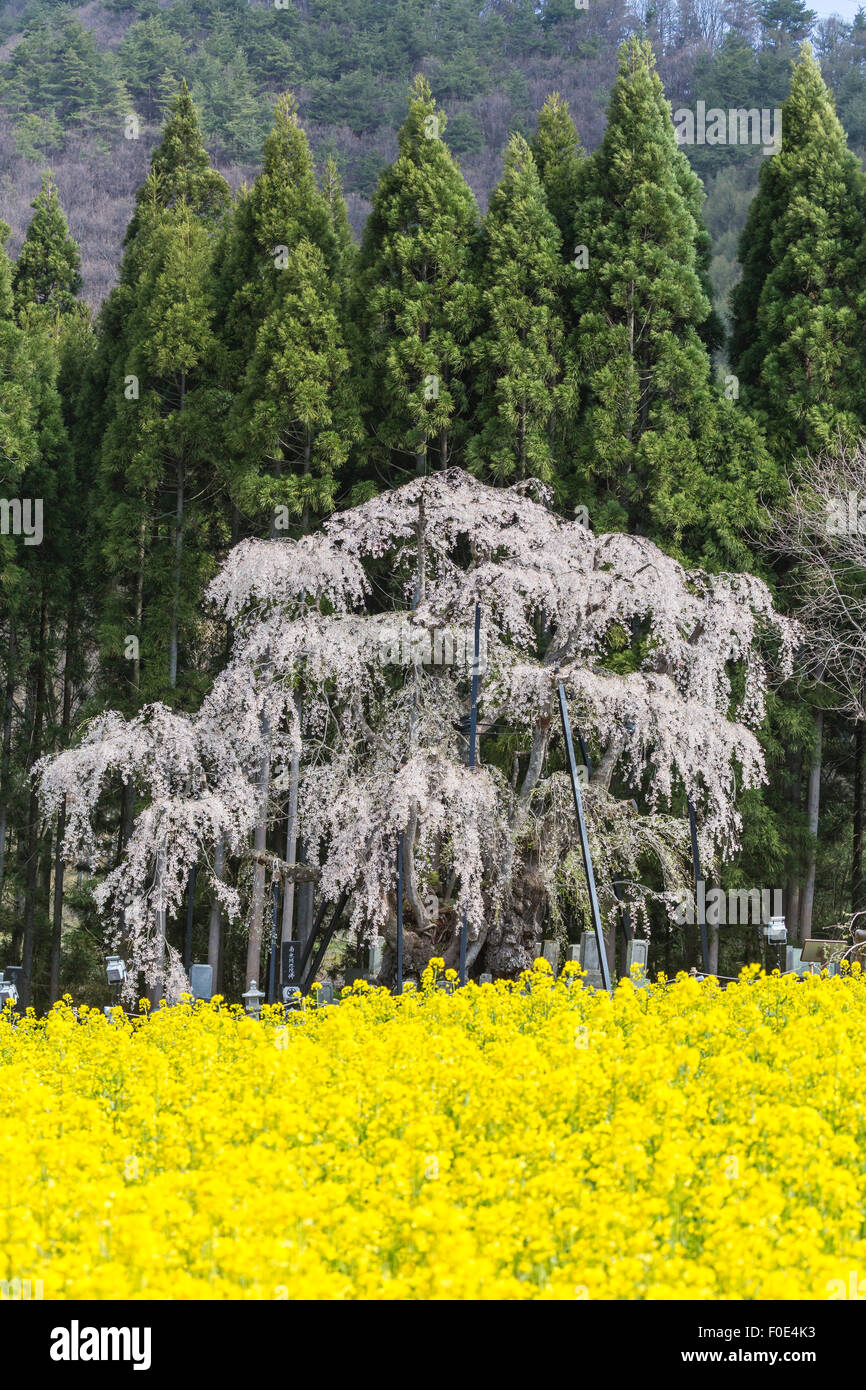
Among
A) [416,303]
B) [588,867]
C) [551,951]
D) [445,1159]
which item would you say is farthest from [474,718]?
[416,303]

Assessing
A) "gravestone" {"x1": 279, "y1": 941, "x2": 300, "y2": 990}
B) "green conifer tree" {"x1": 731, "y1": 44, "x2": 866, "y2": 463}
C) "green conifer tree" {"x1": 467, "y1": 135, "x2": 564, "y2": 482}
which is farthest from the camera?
"green conifer tree" {"x1": 731, "y1": 44, "x2": 866, "y2": 463}

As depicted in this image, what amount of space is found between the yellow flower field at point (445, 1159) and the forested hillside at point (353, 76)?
68.1ft

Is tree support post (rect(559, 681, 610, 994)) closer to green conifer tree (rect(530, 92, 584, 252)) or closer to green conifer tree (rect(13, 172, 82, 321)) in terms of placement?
green conifer tree (rect(530, 92, 584, 252))

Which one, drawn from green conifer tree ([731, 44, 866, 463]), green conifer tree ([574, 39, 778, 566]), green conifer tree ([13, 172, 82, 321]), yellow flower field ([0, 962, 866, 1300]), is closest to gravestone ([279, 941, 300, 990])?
yellow flower field ([0, 962, 866, 1300])

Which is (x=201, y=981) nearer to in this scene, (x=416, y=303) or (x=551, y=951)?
(x=551, y=951)

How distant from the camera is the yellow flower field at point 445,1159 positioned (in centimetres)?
363

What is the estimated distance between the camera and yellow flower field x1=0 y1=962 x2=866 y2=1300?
3.63 meters

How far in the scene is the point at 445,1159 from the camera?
4.70 metres

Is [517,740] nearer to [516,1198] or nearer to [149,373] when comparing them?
[149,373]

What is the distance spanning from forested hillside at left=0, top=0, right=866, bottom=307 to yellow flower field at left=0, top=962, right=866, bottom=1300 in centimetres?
2076

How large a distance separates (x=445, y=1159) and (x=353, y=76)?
130ft

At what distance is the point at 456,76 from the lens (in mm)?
39031

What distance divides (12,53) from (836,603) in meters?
37.0

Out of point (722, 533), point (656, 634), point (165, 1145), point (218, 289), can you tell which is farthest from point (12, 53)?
point (165, 1145)
